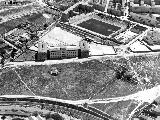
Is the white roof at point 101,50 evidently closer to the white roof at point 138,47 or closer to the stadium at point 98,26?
the stadium at point 98,26

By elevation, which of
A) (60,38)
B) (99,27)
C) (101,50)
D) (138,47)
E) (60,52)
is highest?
(99,27)

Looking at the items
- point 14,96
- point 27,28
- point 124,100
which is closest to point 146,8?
point 27,28

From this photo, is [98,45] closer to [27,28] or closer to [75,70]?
[75,70]

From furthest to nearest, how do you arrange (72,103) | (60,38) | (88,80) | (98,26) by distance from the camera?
1. (98,26)
2. (60,38)
3. (88,80)
4. (72,103)

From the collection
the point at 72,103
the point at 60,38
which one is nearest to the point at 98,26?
the point at 60,38

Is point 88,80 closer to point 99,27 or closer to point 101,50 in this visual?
point 101,50

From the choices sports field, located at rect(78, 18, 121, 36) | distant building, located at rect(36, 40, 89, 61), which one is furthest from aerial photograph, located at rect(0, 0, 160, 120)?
distant building, located at rect(36, 40, 89, 61)

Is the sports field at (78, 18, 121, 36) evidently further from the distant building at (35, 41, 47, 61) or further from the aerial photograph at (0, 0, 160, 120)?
the distant building at (35, 41, 47, 61)
